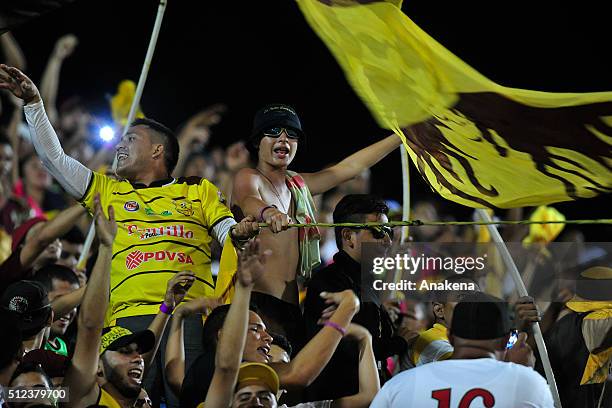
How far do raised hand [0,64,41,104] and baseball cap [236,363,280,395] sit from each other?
6.90ft

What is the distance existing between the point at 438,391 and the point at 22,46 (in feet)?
31.1

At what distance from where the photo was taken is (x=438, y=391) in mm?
4742

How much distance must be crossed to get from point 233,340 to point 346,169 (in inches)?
99.8

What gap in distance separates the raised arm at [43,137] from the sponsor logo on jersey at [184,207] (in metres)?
0.53

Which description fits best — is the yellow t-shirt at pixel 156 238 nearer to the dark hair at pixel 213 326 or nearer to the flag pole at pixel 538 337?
the dark hair at pixel 213 326

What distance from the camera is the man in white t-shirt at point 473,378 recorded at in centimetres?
467

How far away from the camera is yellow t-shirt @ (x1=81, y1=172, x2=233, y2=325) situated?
6195 millimetres

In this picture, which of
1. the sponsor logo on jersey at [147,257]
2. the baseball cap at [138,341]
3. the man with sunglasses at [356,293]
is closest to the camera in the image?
the baseball cap at [138,341]

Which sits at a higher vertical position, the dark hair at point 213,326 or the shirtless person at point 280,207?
the shirtless person at point 280,207

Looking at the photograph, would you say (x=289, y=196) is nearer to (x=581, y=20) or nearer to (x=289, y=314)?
(x=289, y=314)

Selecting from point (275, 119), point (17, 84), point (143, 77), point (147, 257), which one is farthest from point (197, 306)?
point (143, 77)

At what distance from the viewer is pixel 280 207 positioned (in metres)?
6.66

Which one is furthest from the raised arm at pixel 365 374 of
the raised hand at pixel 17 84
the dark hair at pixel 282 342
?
the raised hand at pixel 17 84

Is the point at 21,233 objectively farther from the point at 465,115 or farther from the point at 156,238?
the point at 465,115
